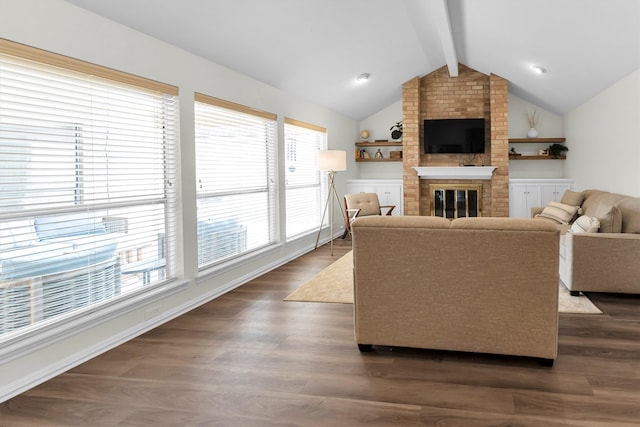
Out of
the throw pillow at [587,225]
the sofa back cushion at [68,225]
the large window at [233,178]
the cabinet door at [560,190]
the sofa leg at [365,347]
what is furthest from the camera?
the cabinet door at [560,190]

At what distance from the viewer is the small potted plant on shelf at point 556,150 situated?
28.7 feet

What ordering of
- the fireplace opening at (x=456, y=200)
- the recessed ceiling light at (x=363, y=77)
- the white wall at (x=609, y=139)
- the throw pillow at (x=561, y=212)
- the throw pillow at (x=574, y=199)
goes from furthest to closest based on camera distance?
the fireplace opening at (x=456, y=200) < the recessed ceiling light at (x=363, y=77) < the throw pillow at (x=574, y=199) < the throw pillow at (x=561, y=212) < the white wall at (x=609, y=139)

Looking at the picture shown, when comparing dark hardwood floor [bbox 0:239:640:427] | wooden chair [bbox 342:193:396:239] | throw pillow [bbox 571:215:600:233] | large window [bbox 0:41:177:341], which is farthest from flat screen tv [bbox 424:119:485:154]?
large window [bbox 0:41:177:341]

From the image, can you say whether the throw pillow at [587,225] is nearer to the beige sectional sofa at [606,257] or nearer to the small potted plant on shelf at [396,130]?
the beige sectional sofa at [606,257]

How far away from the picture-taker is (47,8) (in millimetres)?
2846

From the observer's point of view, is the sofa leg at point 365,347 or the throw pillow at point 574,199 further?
the throw pillow at point 574,199

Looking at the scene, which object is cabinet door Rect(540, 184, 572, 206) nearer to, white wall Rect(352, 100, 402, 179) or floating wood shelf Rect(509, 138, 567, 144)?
floating wood shelf Rect(509, 138, 567, 144)

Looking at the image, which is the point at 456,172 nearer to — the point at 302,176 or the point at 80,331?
the point at 302,176

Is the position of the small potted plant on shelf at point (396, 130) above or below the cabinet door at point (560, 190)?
above

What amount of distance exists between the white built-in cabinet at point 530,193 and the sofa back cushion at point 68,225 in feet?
23.9

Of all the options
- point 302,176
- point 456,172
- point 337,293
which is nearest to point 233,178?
point 337,293

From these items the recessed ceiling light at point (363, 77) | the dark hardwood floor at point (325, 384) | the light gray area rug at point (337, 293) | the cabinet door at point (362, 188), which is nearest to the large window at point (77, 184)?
the dark hardwood floor at point (325, 384)

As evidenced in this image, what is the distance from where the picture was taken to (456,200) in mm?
9219

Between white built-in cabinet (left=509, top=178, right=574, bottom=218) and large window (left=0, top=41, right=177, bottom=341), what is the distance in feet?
21.8
